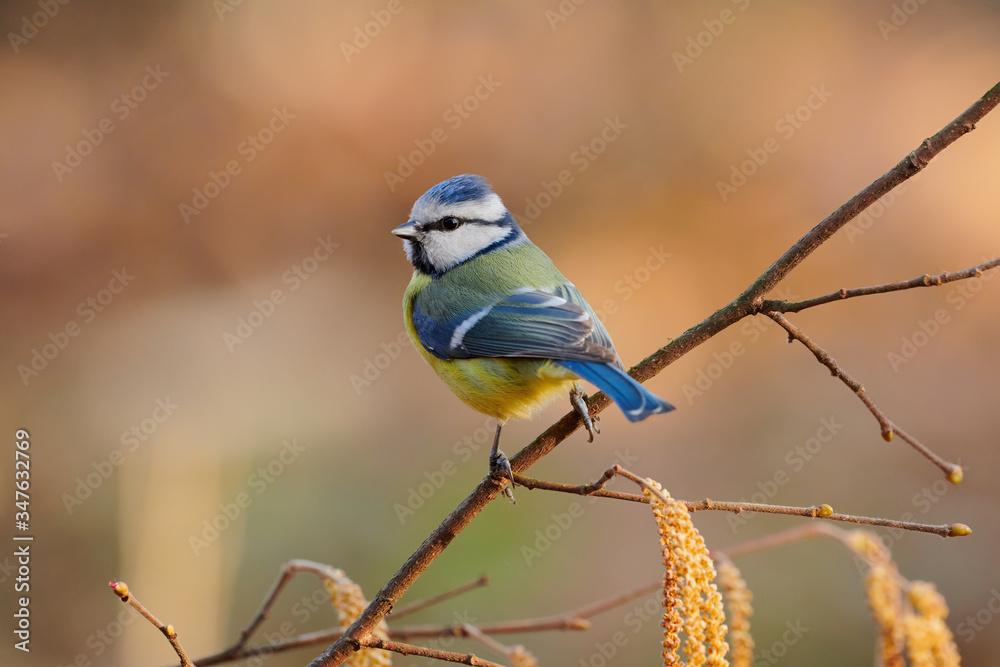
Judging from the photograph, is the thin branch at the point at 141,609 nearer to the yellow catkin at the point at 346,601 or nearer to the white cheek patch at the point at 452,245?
the yellow catkin at the point at 346,601

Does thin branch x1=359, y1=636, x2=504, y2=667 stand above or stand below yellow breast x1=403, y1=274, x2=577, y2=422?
below

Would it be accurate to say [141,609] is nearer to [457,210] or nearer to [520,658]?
[520,658]

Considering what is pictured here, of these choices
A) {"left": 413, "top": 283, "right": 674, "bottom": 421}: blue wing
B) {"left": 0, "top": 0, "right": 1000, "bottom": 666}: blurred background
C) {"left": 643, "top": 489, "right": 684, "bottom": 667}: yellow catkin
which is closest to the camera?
{"left": 643, "top": 489, "right": 684, "bottom": 667}: yellow catkin

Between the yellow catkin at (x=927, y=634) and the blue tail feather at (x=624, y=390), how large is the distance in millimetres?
393

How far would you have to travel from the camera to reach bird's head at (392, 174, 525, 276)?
207cm

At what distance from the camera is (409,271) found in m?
4.84

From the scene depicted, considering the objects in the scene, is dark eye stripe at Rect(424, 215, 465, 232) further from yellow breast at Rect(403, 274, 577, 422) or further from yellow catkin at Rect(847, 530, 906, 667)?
yellow catkin at Rect(847, 530, 906, 667)

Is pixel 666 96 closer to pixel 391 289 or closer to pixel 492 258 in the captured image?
pixel 391 289

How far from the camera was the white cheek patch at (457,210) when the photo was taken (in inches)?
82.2

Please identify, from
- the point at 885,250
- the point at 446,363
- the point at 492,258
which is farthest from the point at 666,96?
the point at 446,363

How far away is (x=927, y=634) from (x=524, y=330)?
959 millimetres

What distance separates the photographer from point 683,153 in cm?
509

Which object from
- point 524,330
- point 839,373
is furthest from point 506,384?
point 839,373

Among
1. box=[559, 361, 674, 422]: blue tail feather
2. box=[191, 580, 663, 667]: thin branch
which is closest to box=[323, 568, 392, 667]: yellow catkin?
box=[191, 580, 663, 667]: thin branch
